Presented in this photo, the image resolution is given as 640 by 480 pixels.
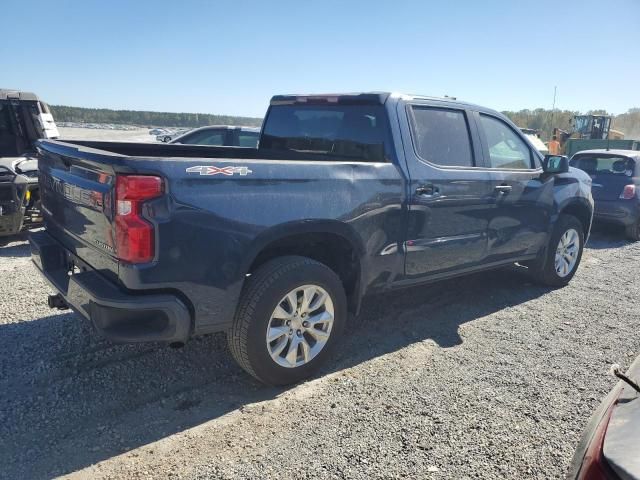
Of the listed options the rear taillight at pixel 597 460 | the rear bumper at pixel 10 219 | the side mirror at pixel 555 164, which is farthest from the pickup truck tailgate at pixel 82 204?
the side mirror at pixel 555 164

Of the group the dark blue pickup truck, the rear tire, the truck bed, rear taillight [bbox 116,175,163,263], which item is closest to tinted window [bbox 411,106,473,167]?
the dark blue pickup truck

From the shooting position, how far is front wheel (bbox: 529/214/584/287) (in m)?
5.62

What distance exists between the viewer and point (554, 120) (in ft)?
133

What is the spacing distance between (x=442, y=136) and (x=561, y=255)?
8.19 feet

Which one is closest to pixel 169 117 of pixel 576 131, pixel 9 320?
pixel 576 131

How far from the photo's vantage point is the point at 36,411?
3045 mm

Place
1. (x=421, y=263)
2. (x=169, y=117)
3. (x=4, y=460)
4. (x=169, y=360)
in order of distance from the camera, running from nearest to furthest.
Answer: (x=4, y=460) < (x=169, y=360) < (x=421, y=263) < (x=169, y=117)

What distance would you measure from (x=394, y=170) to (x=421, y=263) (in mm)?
815

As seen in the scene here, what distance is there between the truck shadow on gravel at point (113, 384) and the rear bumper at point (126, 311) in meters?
0.56

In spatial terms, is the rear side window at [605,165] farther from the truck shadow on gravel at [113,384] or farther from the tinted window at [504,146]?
the truck shadow on gravel at [113,384]

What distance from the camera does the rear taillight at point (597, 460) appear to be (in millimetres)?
1412

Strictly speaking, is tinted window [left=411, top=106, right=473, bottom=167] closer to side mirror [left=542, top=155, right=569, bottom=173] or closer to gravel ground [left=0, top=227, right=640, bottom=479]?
side mirror [left=542, top=155, right=569, bottom=173]

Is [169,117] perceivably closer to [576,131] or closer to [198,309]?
[576,131]

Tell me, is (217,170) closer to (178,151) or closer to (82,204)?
(82,204)
